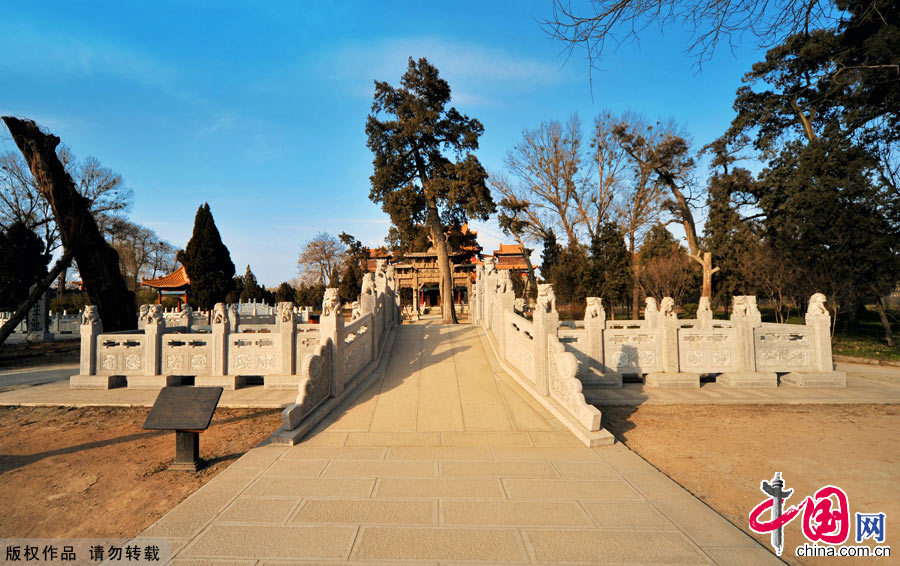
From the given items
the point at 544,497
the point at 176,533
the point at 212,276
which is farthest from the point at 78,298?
the point at 544,497

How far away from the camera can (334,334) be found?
670 cm

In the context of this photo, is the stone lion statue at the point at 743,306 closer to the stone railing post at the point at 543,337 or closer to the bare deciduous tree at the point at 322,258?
the stone railing post at the point at 543,337

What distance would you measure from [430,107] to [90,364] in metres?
13.4

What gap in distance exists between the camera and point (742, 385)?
8.32 meters

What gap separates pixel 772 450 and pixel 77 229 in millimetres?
17018

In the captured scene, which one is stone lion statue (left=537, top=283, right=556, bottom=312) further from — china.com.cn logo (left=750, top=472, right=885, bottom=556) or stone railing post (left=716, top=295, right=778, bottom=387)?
stone railing post (left=716, top=295, right=778, bottom=387)

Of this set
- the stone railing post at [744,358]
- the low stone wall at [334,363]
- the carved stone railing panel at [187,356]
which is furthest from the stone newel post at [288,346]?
the stone railing post at [744,358]

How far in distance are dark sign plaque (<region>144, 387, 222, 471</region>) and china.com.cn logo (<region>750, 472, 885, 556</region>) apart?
5.27 m

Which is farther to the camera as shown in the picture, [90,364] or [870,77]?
[90,364]

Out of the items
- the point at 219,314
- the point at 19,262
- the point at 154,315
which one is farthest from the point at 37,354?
the point at 219,314

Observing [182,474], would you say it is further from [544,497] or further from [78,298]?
[78,298]

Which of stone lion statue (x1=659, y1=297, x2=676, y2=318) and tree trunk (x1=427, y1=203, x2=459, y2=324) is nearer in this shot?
stone lion statue (x1=659, y1=297, x2=676, y2=318)

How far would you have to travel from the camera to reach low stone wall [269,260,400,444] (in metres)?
5.45

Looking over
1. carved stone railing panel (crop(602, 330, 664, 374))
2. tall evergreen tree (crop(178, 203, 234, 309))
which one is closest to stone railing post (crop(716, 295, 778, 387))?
carved stone railing panel (crop(602, 330, 664, 374))
